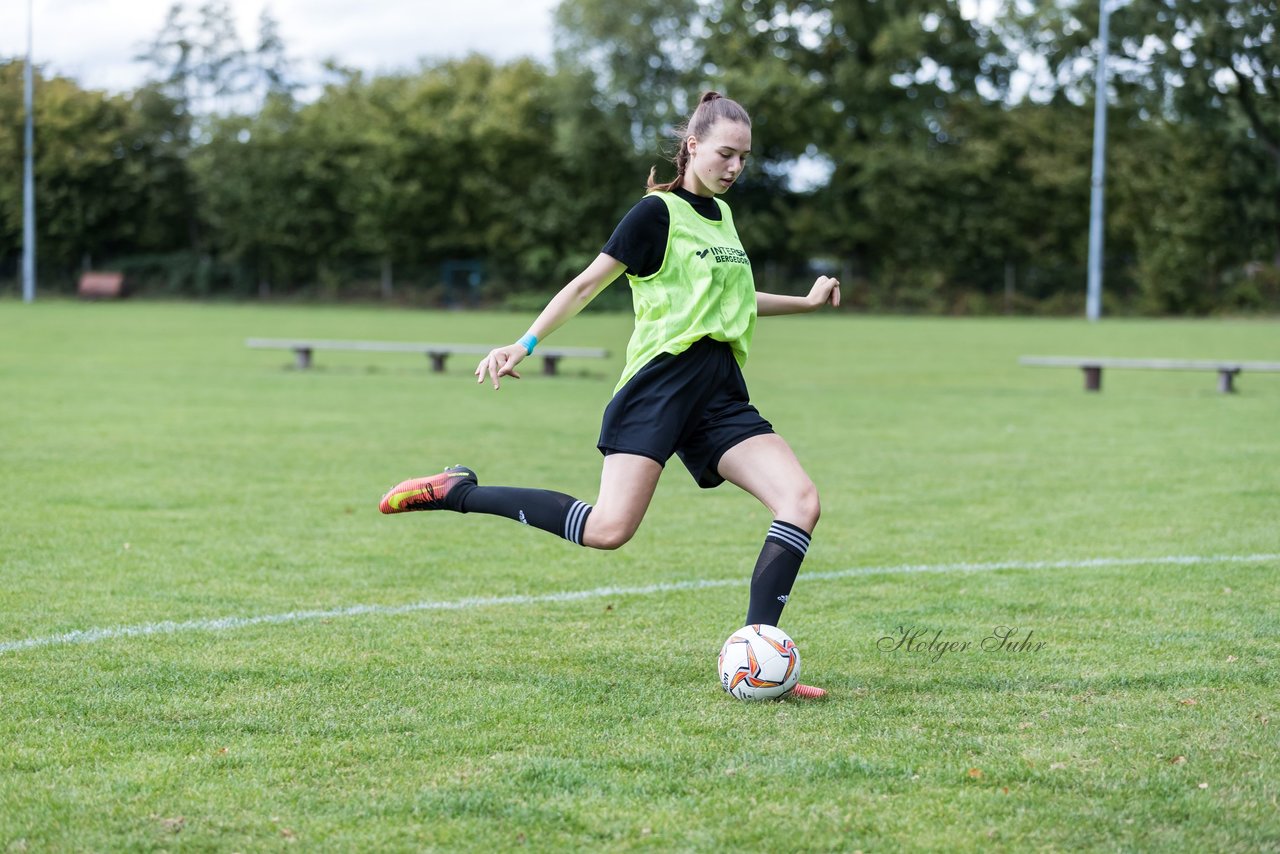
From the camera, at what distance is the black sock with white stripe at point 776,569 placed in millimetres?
4973

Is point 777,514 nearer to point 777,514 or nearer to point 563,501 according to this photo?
point 777,514

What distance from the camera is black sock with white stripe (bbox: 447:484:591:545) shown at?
203 inches

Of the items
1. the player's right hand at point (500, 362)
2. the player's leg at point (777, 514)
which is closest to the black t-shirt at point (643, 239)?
the player's right hand at point (500, 362)

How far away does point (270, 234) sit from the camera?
5553 centimetres

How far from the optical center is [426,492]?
5504mm

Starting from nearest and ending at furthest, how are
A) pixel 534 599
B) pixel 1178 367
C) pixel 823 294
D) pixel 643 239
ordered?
pixel 643 239
pixel 823 294
pixel 534 599
pixel 1178 367

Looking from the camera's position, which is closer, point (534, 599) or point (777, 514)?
point (777, 514)

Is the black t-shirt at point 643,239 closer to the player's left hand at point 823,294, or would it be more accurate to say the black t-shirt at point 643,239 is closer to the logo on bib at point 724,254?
the logo on bib at point 724,254

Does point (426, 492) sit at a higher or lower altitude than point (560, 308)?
lower

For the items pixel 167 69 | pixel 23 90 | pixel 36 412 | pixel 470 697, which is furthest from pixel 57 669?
pixel 167 69

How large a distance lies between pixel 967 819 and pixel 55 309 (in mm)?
44576

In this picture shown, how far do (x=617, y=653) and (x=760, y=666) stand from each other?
0.87m

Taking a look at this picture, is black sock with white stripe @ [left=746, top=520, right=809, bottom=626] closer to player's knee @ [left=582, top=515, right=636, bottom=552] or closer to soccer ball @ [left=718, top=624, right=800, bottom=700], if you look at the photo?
soccer ball @ [left=718, top=624, right=800, bottom=700]

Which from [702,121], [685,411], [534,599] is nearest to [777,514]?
[685,411]
